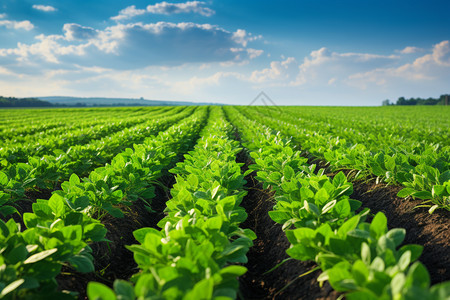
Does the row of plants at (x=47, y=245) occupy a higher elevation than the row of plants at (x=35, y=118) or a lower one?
lower

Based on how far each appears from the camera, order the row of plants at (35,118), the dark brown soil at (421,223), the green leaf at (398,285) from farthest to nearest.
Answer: the row of plants at (35,118), the dark brown soil at (421,223), the green leaf at (398,285)

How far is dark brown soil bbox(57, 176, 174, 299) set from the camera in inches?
82.6

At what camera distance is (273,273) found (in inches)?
95.8

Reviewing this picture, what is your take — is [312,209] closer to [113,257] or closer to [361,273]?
[361,273]

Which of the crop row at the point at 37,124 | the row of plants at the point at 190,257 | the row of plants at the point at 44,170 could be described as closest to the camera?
the row of plants at the point at 190,257

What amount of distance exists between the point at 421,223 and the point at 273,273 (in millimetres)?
1474

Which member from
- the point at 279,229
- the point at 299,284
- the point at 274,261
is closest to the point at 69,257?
the point at 299,284

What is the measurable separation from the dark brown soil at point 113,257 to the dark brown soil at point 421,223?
2.28 meters

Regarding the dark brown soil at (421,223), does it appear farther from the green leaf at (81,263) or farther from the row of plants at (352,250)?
the green leaf at (81,263)

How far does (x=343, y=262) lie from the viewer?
1.38 metres

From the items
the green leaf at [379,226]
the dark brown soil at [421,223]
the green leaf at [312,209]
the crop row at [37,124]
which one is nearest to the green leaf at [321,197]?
the green leaf at [312,209]

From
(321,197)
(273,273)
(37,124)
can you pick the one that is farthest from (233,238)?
(37,124)

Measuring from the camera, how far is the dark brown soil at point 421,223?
2017mm

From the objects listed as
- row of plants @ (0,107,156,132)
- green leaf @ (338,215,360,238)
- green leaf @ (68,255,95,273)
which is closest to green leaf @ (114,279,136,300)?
green leaf @ (68,255,95,273)
